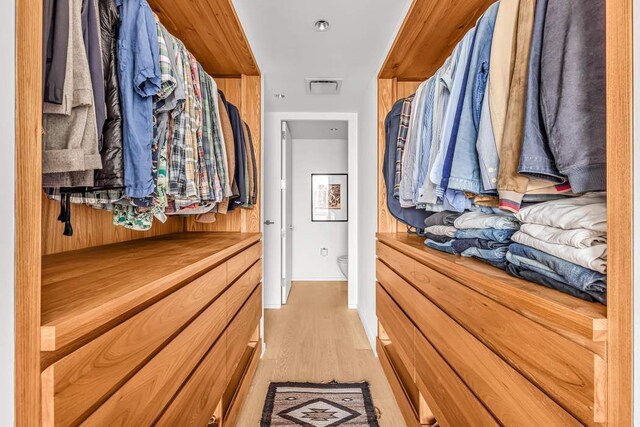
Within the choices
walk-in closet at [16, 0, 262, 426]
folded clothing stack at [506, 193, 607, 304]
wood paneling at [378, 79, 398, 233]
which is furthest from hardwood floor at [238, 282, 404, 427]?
folded clothing stack at [506, 193, 607, 304]

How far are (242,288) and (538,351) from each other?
135 cm

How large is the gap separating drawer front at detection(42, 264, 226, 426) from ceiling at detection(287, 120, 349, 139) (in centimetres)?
294

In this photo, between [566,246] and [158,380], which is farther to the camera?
[158,380]

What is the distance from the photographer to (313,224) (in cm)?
466

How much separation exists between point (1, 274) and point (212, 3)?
1505 mm

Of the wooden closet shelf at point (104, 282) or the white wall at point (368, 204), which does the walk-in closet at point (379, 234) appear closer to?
the wooden closet shelf at point (104, 282)

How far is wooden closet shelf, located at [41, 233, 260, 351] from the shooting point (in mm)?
550

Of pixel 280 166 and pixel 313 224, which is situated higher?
pixel 280 166

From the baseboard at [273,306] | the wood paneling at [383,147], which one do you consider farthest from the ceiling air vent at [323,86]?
the baseboard at [273,306]

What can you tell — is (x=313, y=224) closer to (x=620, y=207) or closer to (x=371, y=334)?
(x=371, y=334)

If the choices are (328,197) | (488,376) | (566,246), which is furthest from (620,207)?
(328,197)

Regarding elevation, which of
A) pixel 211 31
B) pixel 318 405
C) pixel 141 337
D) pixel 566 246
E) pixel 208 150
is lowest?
pixel 318 405

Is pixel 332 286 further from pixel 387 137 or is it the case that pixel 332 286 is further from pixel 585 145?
pixel 585 145

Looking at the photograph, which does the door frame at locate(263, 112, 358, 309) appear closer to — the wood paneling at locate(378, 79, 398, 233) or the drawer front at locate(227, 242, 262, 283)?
the wood paneling at locate(378, 79, 398, 233)
